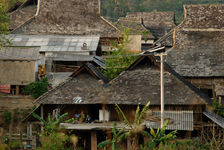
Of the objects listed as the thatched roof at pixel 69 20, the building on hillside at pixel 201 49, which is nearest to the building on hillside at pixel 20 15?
the thatched roof at pixel 69 20

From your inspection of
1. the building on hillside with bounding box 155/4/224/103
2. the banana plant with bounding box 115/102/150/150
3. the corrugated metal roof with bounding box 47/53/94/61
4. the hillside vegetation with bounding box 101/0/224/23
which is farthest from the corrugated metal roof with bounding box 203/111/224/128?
the hillside vegetation with bounding box 101/0/224/23

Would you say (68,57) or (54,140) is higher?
(68,57)

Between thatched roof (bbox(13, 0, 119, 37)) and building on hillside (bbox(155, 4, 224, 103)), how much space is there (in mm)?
7361

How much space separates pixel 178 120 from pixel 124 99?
2764mm

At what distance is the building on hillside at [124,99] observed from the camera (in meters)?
21.1

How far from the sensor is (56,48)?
31328 mm

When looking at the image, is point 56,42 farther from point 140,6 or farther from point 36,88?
point 140,6

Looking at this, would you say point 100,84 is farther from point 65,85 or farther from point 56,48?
point 56,48

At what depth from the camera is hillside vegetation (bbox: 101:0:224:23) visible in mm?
68500

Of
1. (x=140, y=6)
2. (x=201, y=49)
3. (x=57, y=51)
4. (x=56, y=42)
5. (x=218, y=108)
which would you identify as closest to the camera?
(x=218, y=108)

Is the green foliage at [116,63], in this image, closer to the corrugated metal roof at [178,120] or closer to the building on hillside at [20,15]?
the corrugated metal roof at [178,120]

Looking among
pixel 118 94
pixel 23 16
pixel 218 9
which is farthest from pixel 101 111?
pixel 23 16

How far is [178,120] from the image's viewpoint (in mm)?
21047

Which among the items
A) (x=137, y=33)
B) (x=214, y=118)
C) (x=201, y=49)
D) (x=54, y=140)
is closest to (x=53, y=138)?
(x=54, y=140)
